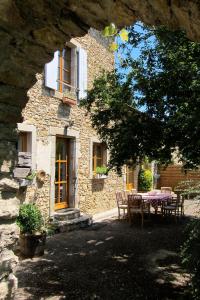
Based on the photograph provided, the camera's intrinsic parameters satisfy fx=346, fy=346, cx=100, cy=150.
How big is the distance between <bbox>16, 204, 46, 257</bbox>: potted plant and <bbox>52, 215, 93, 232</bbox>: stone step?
5.39 ft

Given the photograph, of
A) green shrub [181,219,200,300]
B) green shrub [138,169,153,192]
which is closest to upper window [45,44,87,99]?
green shrub [181,219,200,300]

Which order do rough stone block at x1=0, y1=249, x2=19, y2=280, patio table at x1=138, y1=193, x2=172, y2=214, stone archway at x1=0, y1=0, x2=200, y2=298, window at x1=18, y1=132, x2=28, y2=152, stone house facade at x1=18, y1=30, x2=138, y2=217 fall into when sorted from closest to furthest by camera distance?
1. stone archway at x1=0, y1=0, x2=200, y2=298
2. rough stone block at x1=0, y1=249, x2=19, y2=280
3. window at x1=18, y1=132, x2=28, y2=152
4. stone house facade at x1=18, y1=30, x2=138, y2=217
5. patio table at x1=138, y1=193, x2=172, y2=214

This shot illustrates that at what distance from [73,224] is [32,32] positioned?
6.22 meters

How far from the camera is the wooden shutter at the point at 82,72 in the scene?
29.8 ft

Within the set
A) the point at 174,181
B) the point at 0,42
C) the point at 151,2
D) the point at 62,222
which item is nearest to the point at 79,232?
the point at 62,222

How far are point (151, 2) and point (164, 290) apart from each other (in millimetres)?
3594

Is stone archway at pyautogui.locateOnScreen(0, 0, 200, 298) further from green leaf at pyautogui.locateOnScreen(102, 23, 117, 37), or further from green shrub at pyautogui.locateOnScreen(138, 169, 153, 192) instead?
green shrub at pyautogui.locateOnScreen(138, 169, 153, 192)

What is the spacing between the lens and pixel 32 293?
4.23 meters

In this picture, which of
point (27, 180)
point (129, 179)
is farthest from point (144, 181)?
point (27, 180)

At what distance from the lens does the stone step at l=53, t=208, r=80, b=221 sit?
7996mm

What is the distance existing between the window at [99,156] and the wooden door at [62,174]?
1496 mm

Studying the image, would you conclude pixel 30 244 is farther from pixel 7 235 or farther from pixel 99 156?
pixel 99 156

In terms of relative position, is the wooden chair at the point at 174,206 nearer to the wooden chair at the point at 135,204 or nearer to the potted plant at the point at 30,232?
the wooden chair at the point at 135,204

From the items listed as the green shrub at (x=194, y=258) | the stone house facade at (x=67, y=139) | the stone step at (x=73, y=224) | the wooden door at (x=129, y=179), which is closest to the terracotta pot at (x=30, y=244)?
the stone house facade at (x=67, y=139)
